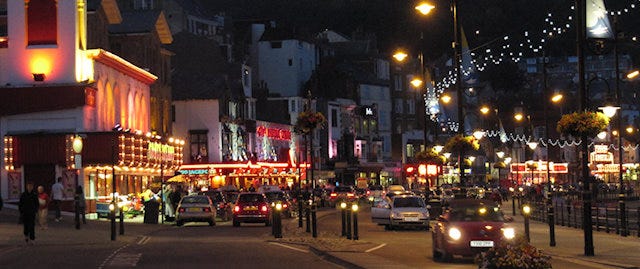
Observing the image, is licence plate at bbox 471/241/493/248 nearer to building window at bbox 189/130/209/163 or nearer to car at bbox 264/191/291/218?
car at bbox 264/191/291/218

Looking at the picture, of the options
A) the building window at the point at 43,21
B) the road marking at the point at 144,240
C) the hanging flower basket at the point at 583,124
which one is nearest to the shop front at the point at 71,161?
the building window at the point at 43,21

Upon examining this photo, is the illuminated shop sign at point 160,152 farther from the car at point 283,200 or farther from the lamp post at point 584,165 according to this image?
the lamp post at point 584,165

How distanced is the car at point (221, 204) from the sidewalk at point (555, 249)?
1662 centimetres

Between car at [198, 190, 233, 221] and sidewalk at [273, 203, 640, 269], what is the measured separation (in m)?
16.6

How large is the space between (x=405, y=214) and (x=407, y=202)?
1016mm

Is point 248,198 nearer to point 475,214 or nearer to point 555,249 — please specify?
point 555,249

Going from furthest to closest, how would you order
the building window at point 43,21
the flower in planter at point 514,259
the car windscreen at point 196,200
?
the building window at point 43,21 → the car windscreen at point 196,200 → the flower in planter at point 514,259

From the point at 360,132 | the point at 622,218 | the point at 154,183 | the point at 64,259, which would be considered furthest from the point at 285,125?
Answer: the point at 64,259

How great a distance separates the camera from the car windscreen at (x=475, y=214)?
31188mm

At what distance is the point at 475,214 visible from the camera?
31.4 m

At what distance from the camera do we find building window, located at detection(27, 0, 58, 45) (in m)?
64.1

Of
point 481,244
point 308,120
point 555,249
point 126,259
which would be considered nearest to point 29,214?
point 126,259

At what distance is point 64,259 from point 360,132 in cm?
11494

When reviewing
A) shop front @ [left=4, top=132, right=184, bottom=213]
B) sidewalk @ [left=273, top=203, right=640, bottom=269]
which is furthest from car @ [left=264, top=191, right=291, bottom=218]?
sidewalk @ [left=273, top=203, right=640, bottom=269]
